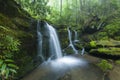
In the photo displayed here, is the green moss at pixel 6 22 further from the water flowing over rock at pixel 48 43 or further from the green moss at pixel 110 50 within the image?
the green moss at pixel 110 50

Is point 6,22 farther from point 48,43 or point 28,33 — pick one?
point 48,43

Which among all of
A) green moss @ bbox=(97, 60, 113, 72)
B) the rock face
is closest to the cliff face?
green moss @ bbox=(97, 60, 113, 72)

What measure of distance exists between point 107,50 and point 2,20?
6.49 metres

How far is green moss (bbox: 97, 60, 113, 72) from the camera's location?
892cm

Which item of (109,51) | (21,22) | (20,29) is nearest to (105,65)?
(109,51)

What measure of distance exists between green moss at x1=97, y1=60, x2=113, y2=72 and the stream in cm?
29

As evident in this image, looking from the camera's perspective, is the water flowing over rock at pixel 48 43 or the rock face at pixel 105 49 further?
the water flowing over rock at pixel 48 43

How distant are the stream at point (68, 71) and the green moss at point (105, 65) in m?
0.29

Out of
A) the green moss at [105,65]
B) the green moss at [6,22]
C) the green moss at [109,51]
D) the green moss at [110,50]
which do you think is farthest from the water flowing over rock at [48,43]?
the green moss at [105,65]

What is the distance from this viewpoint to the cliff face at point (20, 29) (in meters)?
8.59

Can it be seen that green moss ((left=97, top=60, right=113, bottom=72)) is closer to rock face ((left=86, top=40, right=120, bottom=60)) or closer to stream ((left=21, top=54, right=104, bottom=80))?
stream ((left=21, top=54, right=104, bottom=80))

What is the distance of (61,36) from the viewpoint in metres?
14.2

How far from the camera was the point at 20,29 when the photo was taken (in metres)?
9.98

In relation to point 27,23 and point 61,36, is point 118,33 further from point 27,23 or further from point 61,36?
point 27,23
